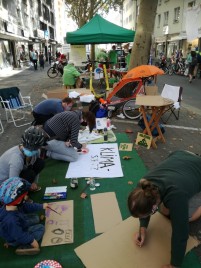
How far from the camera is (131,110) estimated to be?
21.9ft

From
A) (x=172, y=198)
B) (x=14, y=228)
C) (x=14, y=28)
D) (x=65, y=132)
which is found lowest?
(x=14, y=228)

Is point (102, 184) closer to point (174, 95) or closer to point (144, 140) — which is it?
point (144, 140)

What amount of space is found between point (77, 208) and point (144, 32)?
275 inches

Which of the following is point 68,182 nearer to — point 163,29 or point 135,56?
point 135,56

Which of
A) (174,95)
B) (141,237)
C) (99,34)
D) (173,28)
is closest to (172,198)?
(141,237)

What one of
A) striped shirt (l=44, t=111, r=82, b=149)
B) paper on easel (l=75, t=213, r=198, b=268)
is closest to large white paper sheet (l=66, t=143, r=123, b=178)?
striped shirt (l=44, t=111, r=82, b=149)

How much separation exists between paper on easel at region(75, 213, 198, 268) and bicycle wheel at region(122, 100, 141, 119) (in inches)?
163

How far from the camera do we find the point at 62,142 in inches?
158

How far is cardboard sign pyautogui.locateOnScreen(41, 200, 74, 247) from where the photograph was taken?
2.49 m

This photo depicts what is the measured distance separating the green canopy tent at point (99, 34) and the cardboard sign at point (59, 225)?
23.5 feet

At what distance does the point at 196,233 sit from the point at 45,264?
1554 mm

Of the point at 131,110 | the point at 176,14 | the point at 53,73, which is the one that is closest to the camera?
the point at 131,110

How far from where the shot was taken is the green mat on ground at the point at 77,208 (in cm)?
227

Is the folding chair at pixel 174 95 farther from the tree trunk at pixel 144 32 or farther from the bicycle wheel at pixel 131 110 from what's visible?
the tree trunk at pixel 144 32
